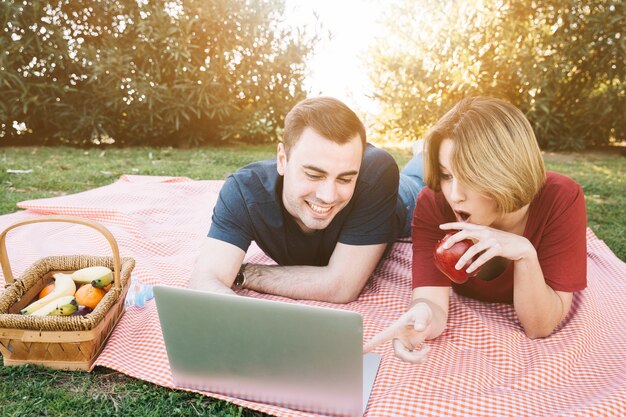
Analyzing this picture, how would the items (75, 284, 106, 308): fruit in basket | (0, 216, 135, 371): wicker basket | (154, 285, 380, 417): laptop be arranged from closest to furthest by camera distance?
(154, 285, 380, 417): laptop → (0, 216, 135, 371): wicker basket → (75, 284, 106, 308): fruit in basket

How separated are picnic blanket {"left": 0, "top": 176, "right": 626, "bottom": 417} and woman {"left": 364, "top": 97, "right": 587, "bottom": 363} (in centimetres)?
16

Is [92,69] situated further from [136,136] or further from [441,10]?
[441,10]

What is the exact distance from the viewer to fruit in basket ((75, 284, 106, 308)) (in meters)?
2.40

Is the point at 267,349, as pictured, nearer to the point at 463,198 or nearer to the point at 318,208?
the point at 318,208

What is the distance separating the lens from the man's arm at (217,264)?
8.15 feet

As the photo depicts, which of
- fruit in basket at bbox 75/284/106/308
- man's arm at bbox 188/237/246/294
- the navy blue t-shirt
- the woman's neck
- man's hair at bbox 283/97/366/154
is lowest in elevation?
fruit in basket at bbox 75/284/106/308

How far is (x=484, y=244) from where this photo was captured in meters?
1.93

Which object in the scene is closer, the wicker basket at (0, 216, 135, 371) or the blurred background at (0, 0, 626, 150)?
the wicker basket at (0, 216, 135, 371)

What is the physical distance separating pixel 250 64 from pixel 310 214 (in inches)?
255

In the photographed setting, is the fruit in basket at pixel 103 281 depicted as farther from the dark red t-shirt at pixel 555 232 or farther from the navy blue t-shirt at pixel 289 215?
the dark red t-shirt at pixel 555 232

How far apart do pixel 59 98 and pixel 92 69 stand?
0.75 metres

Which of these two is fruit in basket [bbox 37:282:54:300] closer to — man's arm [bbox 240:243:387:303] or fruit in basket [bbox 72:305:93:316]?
fruit in basket [bbox 72:305:93:316]

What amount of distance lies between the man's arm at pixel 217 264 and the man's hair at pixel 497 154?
4.02ft

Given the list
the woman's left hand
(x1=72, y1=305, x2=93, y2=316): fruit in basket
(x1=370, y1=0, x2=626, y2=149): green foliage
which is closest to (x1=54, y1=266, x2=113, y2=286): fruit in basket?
(x1=72, y1=305, x2=93, y2=316): fruit in basket
